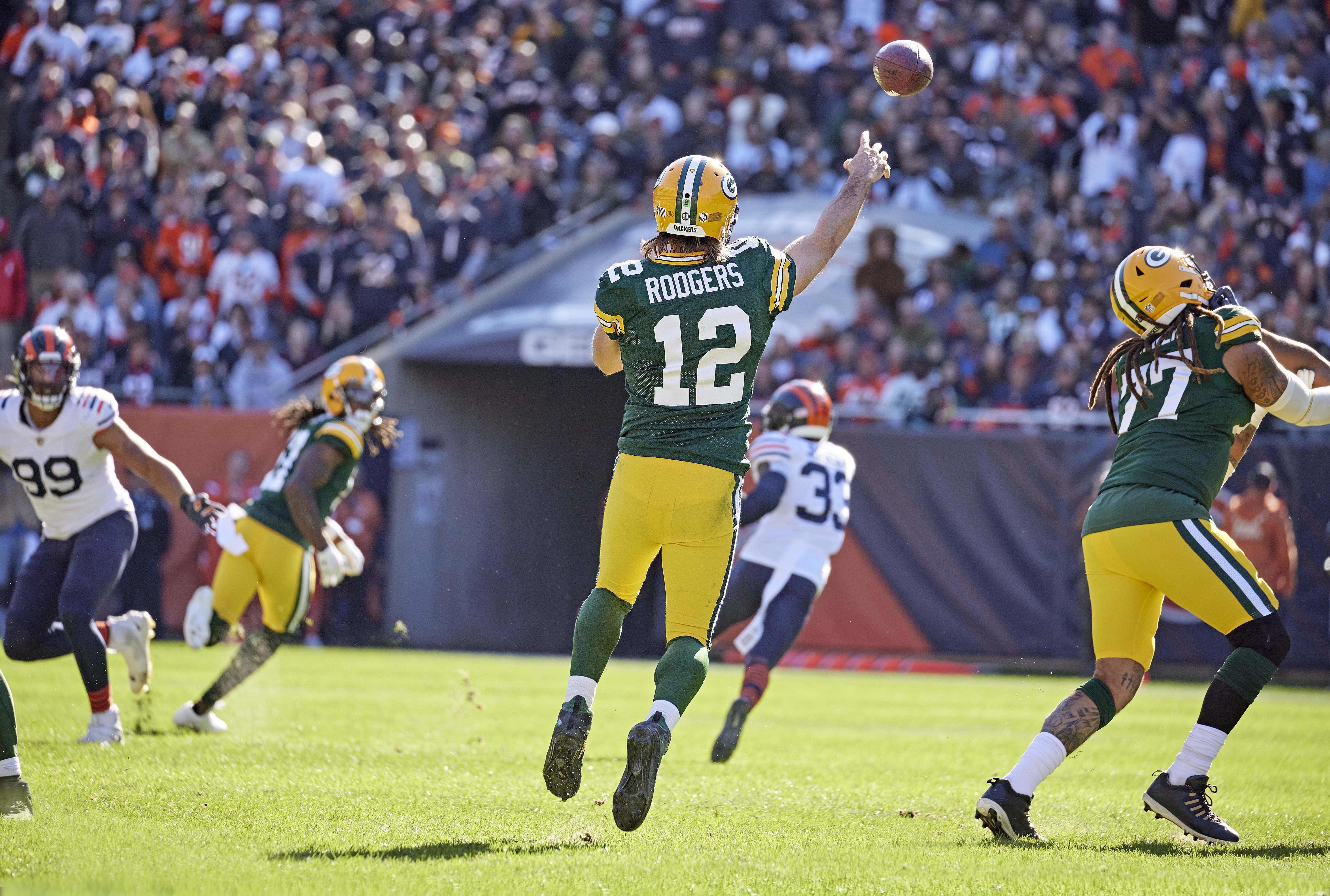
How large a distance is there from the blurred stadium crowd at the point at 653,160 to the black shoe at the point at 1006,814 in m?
9.49

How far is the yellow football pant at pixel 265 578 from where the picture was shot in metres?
8.42

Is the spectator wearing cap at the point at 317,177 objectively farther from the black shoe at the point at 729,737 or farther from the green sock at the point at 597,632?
the green sock at the point at 597,632

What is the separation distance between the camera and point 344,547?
28.4 ft

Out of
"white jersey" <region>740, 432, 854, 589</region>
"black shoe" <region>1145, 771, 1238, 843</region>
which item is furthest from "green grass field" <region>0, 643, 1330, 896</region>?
"white jersey" <region>740, 432, 854, 589</region>

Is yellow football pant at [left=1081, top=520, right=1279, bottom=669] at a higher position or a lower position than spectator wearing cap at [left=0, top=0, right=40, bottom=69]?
lower

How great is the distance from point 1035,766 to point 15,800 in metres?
3.39

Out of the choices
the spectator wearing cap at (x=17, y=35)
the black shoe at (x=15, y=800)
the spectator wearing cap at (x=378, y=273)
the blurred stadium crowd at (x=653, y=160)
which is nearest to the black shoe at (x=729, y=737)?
the black shoe at (x=15, y=800)

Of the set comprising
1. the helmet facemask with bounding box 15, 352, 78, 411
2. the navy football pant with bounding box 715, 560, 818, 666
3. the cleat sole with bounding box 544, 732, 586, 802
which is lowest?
the navy football pant with bounding box 715, 560, 818, 666

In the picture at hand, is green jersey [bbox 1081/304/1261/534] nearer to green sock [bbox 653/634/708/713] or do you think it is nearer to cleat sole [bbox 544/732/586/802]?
green sock [bbox 653/634/708/713]

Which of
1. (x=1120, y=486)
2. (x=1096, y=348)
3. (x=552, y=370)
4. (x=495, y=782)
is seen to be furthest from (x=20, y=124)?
(x=1120, y=486)

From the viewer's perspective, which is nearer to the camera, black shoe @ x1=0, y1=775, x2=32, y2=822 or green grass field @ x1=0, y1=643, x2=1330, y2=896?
green grass field @ x1=0, y1=643, x2=1330, y2=896

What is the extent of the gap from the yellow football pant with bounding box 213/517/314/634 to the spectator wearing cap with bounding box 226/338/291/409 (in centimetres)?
752

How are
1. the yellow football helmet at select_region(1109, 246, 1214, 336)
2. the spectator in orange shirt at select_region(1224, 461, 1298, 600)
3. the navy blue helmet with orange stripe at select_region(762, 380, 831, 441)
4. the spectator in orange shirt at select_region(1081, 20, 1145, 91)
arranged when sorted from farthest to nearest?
the spectator in orange shirt at select_region(1081, 20, 1145, 91) → the spectator in orange shirt at select_region(1224, 461, 1298, 600) → the navy blue helmet with orange stripe at select_region(762, 380, 831, 441) → the yellow football helmet at select_region(1109, 246, 1214, 336)

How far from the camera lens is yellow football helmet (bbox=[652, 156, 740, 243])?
5.16 meters
